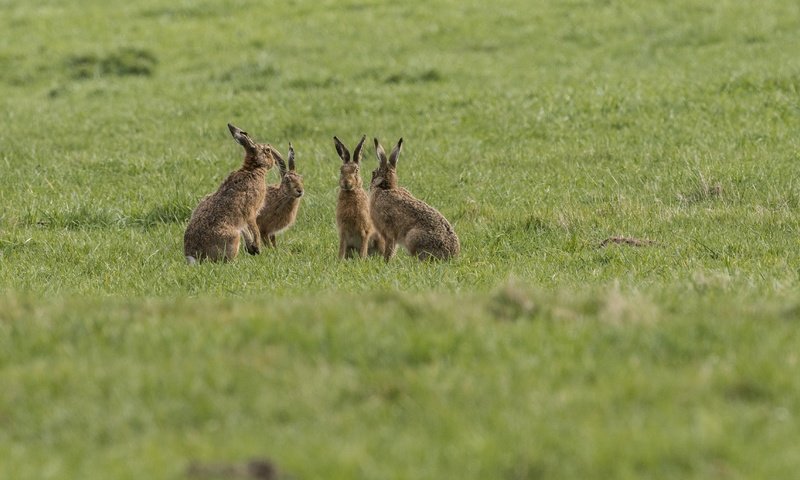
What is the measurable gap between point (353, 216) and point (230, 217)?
4.03ft

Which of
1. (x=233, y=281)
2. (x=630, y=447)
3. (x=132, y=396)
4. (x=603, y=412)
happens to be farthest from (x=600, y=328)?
(x=233, y=281)

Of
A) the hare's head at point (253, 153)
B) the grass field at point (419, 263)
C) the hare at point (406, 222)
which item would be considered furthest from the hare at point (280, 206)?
the hare at point (406, 222)

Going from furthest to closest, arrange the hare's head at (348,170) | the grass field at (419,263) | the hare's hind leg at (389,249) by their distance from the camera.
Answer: the hare's head at (348,170) → the hare's hind leg at (389,249) → the grass field at (419,263)

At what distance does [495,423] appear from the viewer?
17.8 feet

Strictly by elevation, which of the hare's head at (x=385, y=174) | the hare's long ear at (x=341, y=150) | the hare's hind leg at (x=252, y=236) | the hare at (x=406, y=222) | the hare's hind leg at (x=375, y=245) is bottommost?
the hare's hind leg at (x=375, y=245)

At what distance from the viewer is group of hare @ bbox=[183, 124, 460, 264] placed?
470 inches

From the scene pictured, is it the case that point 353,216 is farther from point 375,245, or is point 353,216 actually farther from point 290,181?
point 290,181

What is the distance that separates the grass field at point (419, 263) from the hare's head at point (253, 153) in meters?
0.91

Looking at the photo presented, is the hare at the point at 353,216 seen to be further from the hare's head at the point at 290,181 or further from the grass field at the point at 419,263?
the hare's head at the point at 290,181

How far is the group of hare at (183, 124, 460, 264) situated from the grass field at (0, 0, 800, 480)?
0.98ft

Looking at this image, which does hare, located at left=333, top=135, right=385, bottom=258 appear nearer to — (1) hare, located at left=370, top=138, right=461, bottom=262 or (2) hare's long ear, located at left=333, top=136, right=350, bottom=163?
(2) hare's long ear, located at left=333, top=136, right=350, bottom=163

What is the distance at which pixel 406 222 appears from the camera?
39.5ft

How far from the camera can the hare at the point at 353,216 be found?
12.6 m

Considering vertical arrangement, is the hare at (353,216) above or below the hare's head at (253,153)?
below
